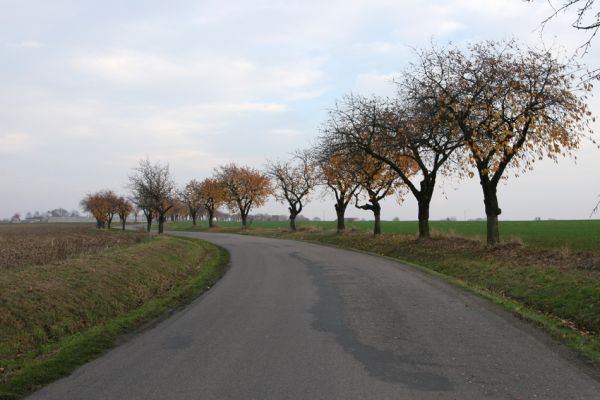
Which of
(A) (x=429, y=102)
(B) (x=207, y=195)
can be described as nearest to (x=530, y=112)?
(A) (x=429, y=102)

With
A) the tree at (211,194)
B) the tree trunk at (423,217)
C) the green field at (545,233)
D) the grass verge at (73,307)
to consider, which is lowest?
the grass verge at (73,307)

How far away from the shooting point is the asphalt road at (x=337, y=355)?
5.48 m

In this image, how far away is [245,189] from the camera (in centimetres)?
6462

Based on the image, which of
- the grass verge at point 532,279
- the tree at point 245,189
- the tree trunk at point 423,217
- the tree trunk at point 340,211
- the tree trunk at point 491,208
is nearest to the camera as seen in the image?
the grass verge at point 532,279

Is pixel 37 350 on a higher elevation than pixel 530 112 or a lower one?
lower

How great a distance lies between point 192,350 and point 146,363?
0.77 meters

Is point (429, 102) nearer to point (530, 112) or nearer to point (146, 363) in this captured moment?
point (530, 112)

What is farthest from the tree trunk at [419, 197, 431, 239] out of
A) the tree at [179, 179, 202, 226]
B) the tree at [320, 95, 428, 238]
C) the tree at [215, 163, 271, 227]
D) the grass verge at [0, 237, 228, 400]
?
the tree at [179, 179, 202, 226]

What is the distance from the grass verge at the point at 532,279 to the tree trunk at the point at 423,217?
1621mm

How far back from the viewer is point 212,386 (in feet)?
18.4

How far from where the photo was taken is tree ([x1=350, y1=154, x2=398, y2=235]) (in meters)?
30.5

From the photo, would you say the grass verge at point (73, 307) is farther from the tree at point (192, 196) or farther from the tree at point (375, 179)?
the tree at point (192, 196)

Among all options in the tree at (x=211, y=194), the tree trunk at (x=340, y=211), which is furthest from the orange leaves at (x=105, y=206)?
the tree trunk at (x=340, y=211)

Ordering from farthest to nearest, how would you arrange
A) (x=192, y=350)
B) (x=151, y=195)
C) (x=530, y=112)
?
(x=151, y=195), (x=530, y=112), (x=192, y=350)
